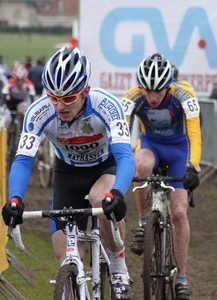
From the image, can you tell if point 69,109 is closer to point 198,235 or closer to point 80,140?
point 80,140

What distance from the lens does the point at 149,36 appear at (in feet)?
49.5

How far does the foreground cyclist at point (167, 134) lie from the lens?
22.6ft

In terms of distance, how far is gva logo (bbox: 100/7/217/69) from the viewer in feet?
48.5

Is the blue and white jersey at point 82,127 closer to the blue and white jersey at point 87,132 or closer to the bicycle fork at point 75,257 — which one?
the blue and white jersey at point 87,132

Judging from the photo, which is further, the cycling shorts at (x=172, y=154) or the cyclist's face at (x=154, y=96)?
the cycling shorts at (x=172, y=154)

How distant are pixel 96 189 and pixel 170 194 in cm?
178

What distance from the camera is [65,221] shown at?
5102 mm

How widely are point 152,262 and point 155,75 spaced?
159 cm

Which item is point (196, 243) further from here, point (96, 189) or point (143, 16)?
point (143, 16)

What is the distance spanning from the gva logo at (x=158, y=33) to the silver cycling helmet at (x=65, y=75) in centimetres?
989

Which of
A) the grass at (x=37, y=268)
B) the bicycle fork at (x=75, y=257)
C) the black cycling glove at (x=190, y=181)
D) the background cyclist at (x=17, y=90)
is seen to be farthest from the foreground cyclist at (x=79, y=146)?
the background cyclist at (x=17, y=90)

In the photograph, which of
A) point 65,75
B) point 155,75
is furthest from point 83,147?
point 155,75

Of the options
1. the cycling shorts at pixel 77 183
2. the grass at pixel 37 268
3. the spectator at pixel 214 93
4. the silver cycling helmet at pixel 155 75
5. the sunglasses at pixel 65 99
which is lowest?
the grass at pixel 37 268

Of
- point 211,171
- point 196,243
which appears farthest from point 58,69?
point 211,171
